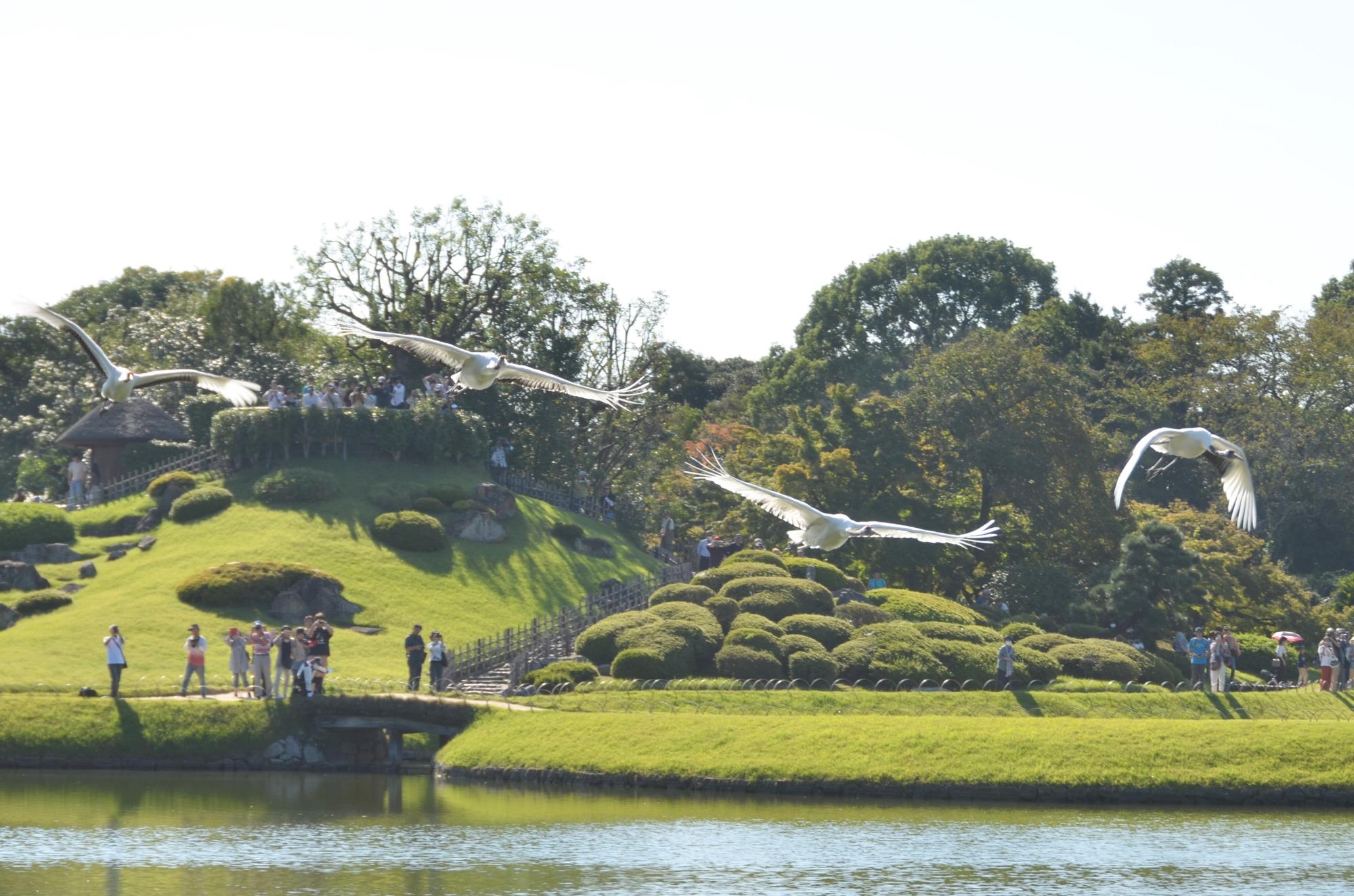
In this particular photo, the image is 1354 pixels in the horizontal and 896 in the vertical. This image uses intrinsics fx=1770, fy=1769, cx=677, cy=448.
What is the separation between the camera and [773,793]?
118 feet

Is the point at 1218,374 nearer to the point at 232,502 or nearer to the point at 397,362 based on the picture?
the point at 397,362

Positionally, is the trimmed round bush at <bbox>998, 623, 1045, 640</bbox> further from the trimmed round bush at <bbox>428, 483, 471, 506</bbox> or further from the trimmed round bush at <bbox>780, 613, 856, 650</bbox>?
the trimmed round bush at <bbox>428, 483, 471, 506</bbox>

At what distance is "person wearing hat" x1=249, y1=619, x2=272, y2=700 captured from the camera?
41438 millimetres

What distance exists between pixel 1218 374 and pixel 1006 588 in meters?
28.8

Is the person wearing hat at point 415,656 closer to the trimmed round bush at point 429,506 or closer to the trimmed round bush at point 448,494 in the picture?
the trimmed round bush at point 429,506

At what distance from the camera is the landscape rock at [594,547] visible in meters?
63.0

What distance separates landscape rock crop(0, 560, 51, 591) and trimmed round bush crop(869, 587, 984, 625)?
25.5 metres

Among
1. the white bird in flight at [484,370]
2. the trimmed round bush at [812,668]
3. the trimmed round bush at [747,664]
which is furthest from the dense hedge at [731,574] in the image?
the white bird in flight at [484,370]

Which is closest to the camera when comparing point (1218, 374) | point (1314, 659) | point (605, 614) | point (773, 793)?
point (773, 793)

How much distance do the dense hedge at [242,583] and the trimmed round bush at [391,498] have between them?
8.34 m

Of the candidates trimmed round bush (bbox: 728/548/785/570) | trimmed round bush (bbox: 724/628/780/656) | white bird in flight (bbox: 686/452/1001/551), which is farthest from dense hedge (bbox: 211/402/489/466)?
white bird in flight (bbox: 686/452/1001/551)

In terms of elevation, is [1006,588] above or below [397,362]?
below

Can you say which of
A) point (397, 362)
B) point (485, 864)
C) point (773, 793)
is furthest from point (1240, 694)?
point (397, 362)

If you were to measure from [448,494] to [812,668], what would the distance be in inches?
872
